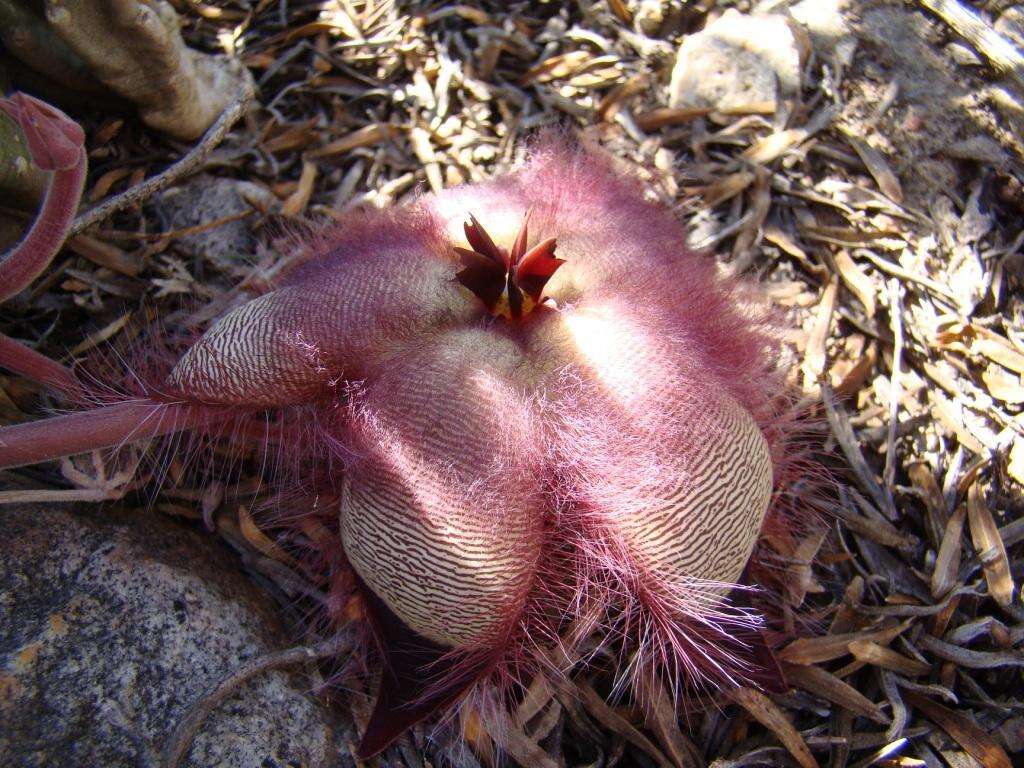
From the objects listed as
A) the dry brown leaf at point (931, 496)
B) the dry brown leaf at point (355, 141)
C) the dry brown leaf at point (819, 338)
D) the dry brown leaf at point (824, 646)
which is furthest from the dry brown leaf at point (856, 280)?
the dry brown leaf at point (355, 141)

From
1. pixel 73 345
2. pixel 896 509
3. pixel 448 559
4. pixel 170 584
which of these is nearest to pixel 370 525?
pixel 448 559

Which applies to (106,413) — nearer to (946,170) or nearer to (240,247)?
(240,247)

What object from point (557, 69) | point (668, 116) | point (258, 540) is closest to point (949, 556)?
point (668, 116)

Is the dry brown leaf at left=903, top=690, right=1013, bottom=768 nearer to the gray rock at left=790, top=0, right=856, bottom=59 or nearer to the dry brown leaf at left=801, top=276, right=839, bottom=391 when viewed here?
the dry brown leaf at left=801, top=276, right=839, bottom=391

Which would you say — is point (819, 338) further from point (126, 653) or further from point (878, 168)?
point (126, 653)

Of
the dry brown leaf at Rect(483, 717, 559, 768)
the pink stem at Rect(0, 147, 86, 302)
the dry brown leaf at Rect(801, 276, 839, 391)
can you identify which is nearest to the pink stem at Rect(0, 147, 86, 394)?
the pink stem at Rect(0, 147, 86, 302)

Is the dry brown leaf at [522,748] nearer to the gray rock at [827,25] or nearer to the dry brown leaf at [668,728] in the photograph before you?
the dry brown leaf at [668,728]
